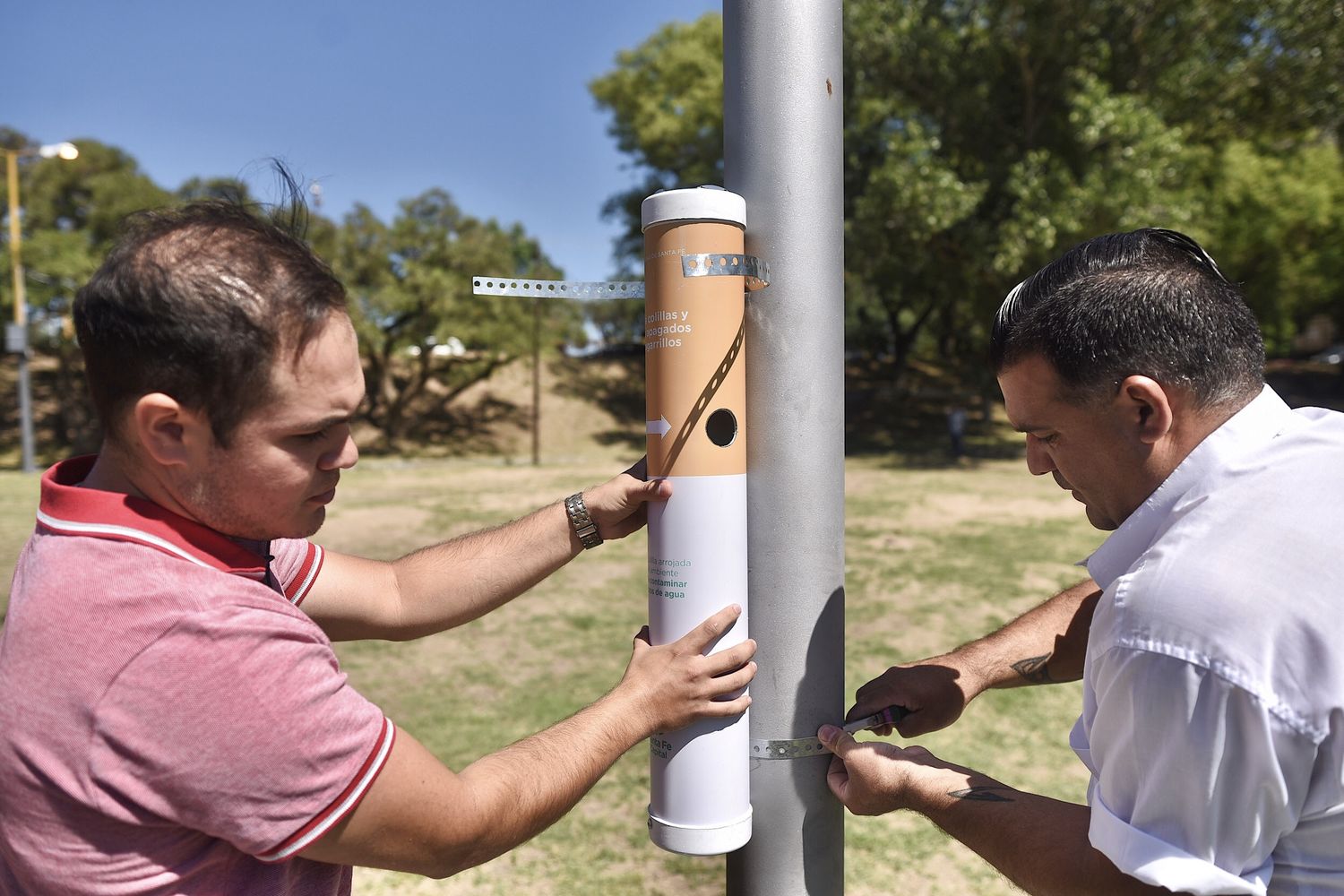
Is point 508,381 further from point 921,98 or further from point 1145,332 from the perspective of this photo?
point 1145,332

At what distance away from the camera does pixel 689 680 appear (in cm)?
183

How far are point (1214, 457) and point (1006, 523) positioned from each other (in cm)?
1187

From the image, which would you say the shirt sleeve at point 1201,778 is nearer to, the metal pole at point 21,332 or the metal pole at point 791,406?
the metal pole at point 791,406

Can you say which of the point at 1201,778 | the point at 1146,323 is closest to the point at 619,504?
the point at 1146,323

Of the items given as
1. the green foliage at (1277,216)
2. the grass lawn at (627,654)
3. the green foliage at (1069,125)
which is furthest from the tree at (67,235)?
the green foliage at (1277,216)

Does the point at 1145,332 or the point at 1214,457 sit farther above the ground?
the point at 1145,332

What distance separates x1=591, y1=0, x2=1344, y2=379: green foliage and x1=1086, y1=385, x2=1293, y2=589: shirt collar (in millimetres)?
16581

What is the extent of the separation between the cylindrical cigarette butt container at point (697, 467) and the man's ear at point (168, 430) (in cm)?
83

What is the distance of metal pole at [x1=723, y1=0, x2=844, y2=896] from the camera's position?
1929 millimetres

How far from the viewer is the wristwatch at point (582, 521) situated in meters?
2.38

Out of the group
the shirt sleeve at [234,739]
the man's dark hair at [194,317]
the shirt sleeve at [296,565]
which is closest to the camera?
the shirt sleeve at [234,739]

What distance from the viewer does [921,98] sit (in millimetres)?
19766

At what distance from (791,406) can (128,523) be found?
4.03 ft

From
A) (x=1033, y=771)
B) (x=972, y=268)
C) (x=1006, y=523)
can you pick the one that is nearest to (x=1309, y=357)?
(x=972, y=268)
